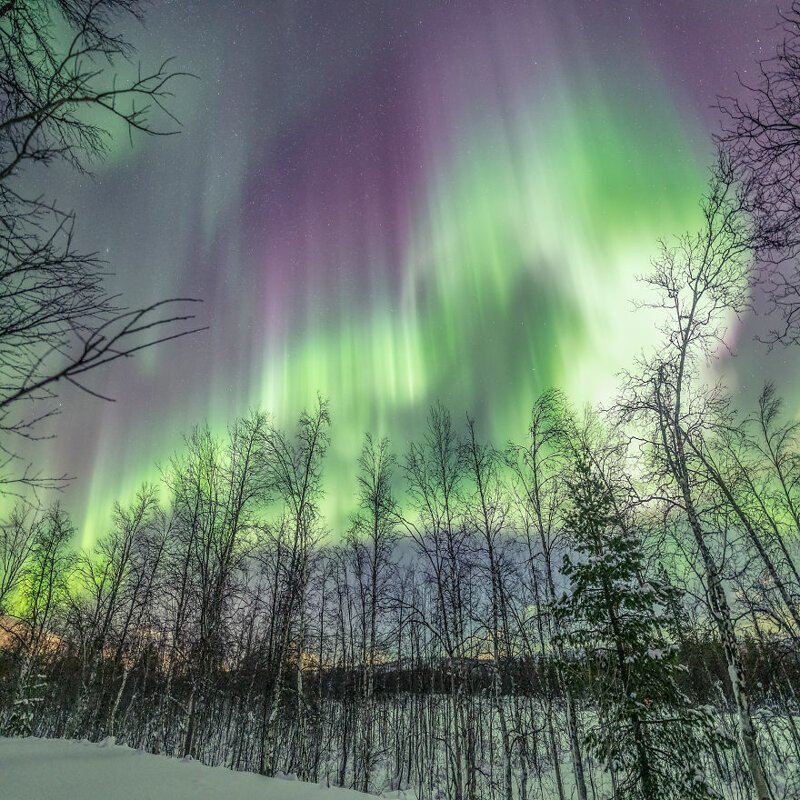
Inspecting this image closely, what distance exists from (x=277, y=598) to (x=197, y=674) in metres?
4.30

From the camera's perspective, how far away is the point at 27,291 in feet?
6.75

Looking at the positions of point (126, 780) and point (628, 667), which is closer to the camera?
point (126, 780)

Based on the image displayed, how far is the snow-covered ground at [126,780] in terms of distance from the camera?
426 cm

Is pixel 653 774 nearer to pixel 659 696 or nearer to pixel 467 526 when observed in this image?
pixel 659 696

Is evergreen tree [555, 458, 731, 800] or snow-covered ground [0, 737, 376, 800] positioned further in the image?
evergreen tree [555, 458, 731, 800]

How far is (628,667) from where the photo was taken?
8789 mm

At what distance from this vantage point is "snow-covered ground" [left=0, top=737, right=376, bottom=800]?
14.0ft

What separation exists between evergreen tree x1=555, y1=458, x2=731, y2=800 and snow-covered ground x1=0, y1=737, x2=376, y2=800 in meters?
6.21

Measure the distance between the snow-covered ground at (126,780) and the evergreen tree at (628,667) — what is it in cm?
621

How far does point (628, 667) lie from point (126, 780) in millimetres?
8842

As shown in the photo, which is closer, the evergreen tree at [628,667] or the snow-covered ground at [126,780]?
the snow-covered ground at [126,780]

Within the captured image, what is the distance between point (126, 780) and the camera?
4707 mm

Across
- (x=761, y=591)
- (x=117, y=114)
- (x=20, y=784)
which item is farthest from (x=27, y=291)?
(x=761, y=591)

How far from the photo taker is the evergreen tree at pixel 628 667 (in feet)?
26.1
